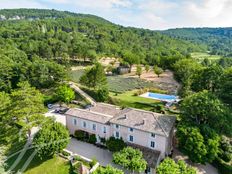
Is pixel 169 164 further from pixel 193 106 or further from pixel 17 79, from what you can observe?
pixel 17 79

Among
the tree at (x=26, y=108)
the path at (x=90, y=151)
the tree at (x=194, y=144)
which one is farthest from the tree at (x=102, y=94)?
the tree at (x=194, y=144)

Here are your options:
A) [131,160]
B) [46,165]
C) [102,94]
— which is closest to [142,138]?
[131,160]

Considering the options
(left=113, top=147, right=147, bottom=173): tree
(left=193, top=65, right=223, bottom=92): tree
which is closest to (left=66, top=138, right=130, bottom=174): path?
(left=113, top=147, right=147, bottom=173): tree

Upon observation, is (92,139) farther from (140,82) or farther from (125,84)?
(140,82)

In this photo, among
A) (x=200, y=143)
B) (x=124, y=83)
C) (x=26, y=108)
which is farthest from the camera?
(x=124, y=83)

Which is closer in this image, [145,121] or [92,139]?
[145,121]
